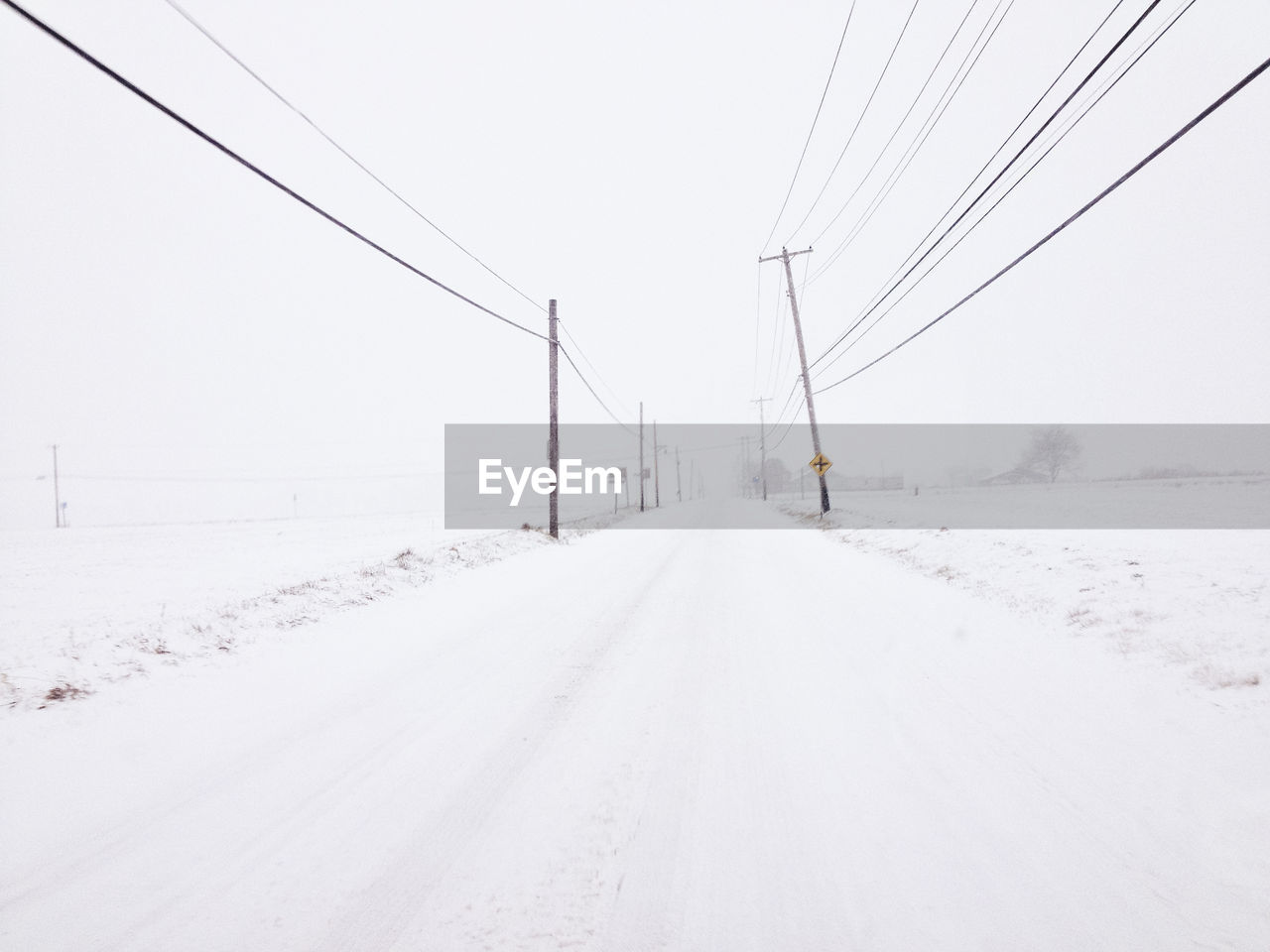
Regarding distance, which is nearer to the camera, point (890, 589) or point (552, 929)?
point (552, 929)

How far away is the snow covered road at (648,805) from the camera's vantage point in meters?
1.97

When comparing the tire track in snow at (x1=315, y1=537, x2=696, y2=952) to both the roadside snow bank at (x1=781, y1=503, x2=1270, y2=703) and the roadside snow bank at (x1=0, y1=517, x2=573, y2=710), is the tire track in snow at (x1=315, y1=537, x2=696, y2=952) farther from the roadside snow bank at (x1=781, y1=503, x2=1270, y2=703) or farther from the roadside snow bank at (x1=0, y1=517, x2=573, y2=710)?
the roadside snow bank at (x1=781, y1=503, x2=1270, y2=703)

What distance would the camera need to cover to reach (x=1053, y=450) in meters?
85.4

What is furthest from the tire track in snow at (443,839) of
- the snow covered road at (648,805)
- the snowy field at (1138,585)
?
the snowy field at (1138,585)

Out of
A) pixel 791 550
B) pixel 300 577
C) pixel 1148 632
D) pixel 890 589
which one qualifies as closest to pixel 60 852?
pixel 1148 632

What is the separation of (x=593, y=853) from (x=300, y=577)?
1197cm

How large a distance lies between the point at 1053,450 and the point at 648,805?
10521 centimetres

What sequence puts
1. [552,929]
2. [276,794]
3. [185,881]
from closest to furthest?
[552,929] → [185,881] → [276,794]

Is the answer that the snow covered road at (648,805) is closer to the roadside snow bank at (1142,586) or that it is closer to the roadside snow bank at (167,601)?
the roadside snow bank at (1142,586)

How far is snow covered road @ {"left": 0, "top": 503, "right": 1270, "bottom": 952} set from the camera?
1.97 metres

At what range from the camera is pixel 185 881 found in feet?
7.29

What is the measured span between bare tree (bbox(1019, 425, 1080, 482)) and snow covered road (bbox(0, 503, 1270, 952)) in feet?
332

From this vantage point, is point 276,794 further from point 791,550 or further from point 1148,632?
point 791,550

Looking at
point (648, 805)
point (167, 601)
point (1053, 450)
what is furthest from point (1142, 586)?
point (1053, 450)
